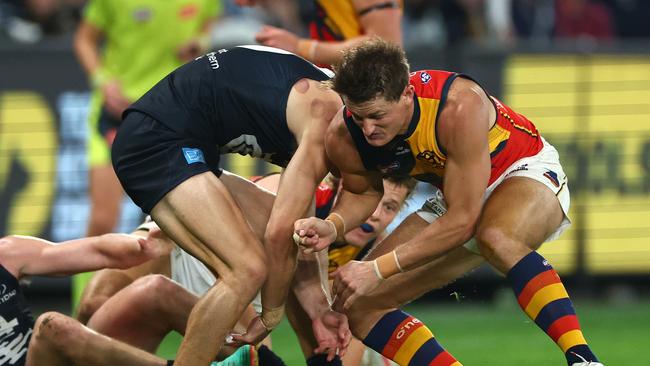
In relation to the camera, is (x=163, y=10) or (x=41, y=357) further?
(x=163, y=10)

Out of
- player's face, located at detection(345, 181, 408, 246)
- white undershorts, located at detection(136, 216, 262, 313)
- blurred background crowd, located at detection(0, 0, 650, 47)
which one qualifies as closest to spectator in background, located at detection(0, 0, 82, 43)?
blurred background crowd, located at detection(0, 0, 650, 47)

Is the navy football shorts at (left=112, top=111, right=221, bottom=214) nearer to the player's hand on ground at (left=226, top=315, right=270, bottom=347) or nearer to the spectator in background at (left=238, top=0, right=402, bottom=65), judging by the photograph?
the player's hand on ground at (left=226, top=315, right=270, bottom=347)

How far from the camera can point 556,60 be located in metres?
11.6

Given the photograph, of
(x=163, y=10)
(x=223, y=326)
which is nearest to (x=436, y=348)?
(x=223, y=326)

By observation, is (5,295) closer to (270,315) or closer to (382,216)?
(270,315)

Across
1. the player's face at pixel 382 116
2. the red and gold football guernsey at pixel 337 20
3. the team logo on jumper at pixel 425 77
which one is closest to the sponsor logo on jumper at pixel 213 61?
the player's face at pixel 382 116

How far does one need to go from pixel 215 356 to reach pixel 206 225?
0.60m

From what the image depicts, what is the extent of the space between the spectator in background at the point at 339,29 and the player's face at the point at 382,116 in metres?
1.60

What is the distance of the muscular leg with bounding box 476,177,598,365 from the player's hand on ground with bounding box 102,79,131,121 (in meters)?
4.17

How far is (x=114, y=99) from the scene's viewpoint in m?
9.84

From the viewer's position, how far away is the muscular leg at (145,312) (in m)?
6.48

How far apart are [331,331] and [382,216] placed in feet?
3.61

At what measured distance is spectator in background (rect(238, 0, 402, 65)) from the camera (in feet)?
25.6

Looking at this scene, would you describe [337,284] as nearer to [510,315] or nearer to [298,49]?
[298,49]
